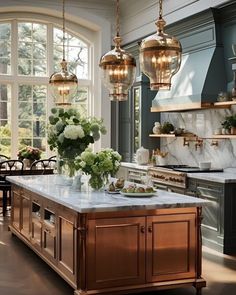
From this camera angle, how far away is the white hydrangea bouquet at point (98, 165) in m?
4.70

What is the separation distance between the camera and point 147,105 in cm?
875

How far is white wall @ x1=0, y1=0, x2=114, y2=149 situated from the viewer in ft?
31.0

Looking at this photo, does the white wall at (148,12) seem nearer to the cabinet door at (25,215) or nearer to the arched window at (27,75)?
the arched window at (27,75)

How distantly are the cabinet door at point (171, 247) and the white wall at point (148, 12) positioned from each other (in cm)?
352

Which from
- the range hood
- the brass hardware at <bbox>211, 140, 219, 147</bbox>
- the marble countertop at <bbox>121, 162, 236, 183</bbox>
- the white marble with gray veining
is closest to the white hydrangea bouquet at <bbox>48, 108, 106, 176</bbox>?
the marble countertop at <bbox>121, 162, 236, 183</bbox>

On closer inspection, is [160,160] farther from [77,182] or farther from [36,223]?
[77,182]

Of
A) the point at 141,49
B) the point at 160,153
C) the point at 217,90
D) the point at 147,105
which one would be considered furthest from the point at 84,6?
the point at 141,49

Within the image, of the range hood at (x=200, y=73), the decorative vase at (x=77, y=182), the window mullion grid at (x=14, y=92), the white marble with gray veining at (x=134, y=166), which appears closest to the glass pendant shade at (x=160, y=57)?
the decorative vase at (x=77, y=182)

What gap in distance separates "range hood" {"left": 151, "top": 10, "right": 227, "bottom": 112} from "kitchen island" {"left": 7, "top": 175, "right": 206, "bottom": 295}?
255cm

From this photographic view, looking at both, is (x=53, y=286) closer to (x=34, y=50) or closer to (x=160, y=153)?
(x=160, y=153)

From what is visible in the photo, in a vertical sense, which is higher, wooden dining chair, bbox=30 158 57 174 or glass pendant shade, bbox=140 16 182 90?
glass pendant shade, bbox=140 16 182 90

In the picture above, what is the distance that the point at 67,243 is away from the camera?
14.3 feet

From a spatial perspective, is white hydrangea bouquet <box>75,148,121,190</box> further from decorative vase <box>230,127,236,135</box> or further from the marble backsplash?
the marble backsplash

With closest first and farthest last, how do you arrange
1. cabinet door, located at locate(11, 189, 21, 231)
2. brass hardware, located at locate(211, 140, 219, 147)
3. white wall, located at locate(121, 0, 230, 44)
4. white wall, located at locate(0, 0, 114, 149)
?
cabinet door, located at locate(11, 189, 21, 231)
brass hardware, located at locate(211, 140, 219, 147)
white wall, located at locate(121, 0, 230, 44)
white wall, located at locate(0, 0, 114, 149)
